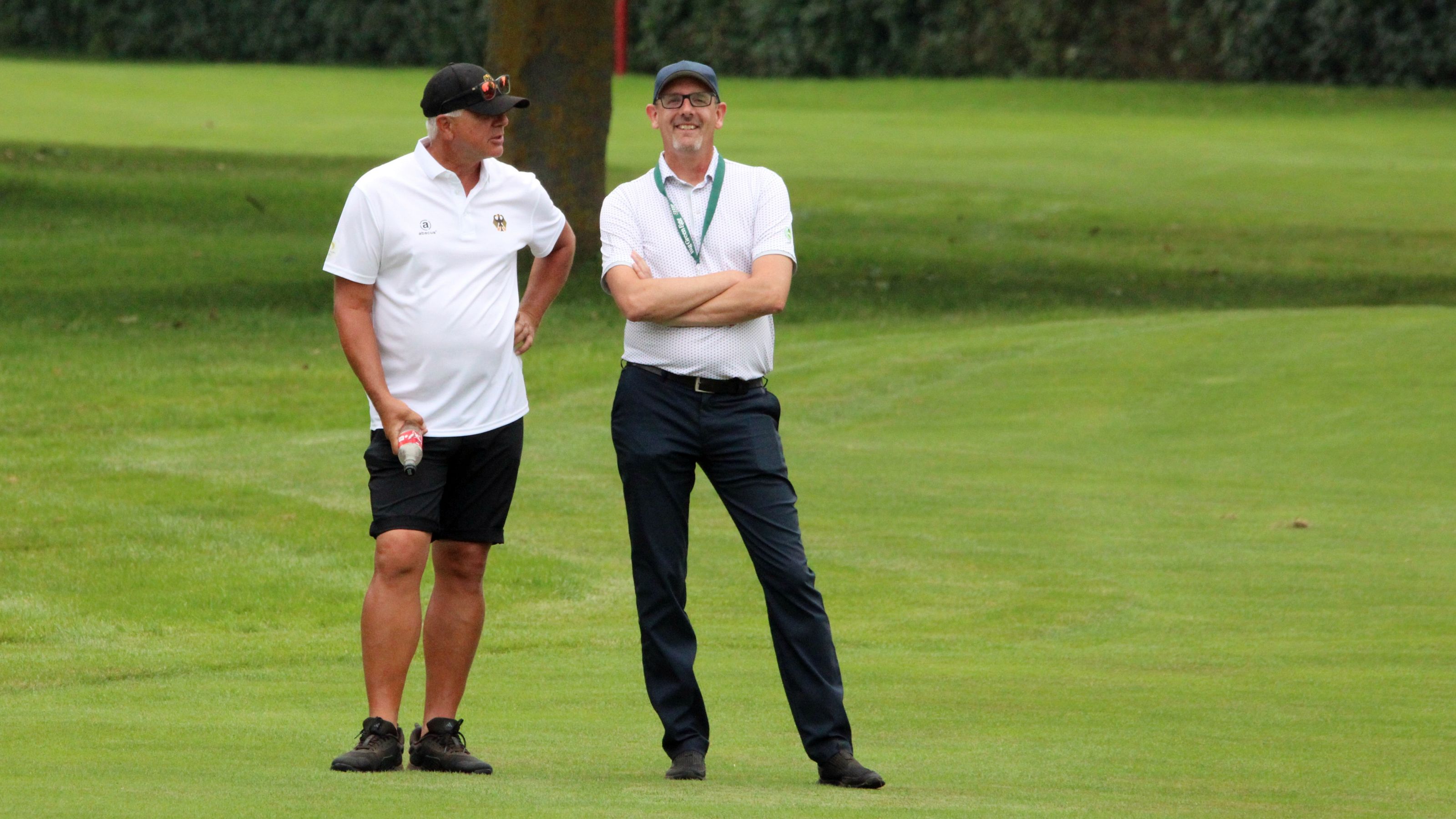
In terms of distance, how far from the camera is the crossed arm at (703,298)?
5809 millimetres

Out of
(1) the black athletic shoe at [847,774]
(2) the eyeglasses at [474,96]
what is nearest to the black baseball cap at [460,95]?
(2) the eyeglasses at [474,96]

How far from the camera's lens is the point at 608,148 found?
3366 cm

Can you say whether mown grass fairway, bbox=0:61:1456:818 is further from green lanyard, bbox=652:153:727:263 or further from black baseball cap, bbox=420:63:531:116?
black baseball cap, bbox=420:63:531:116

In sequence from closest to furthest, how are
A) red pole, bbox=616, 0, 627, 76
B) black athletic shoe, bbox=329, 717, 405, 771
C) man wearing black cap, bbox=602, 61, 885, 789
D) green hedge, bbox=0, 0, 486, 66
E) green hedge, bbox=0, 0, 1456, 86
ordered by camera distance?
black athletic shoe, bbox=329, 717, 405, 771 → man wearing black cap, bbox=602, 61, 885, 789 → green hedge, bbox=0, 0, 1456, 86 → red pole, bbox=616, 0, 627, 76 → green hedge, bbox=0, 0, 486, 66

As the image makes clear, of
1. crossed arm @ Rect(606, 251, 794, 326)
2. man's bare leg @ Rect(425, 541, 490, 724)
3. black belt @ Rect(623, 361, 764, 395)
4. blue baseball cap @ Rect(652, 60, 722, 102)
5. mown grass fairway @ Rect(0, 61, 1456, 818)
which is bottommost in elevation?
mown grass fairway @ Rect(0, 61, 1456, 818)

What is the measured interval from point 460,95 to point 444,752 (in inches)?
70.3

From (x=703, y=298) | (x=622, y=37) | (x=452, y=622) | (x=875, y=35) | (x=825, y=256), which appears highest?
(x=703, y=298)

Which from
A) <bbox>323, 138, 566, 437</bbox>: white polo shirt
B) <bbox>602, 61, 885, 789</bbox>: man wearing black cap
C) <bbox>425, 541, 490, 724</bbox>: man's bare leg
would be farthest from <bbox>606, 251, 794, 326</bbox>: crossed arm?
<bbox>425, 541, 490, 724</bbox>: man's bare leg

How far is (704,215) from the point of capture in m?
5.98

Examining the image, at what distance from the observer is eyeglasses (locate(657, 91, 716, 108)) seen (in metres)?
5.89

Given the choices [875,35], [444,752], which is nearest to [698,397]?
[444,752]

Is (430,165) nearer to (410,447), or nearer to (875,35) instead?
(410,447)

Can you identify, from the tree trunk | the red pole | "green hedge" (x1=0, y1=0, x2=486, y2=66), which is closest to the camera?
the tree trunk

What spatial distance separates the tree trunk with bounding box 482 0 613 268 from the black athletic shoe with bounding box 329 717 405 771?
14.9 metres
